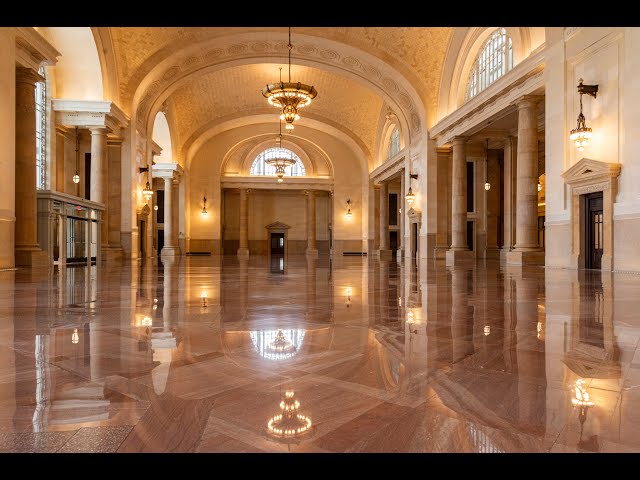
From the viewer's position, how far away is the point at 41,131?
16.8m

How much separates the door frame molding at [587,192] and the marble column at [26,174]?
1317 centimetres

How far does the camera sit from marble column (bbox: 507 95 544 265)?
1384cm

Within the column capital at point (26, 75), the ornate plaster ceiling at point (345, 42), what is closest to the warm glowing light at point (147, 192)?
the ornate plaster ceiling at point (345, 42)

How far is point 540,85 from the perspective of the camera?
13203mm

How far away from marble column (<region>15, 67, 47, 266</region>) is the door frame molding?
43.2 feet

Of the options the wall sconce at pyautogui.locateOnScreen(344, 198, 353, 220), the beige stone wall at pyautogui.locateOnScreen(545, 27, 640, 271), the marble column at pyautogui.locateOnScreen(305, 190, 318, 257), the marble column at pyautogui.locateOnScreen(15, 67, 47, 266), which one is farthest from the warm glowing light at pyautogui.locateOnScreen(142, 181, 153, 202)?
the wall sconce at pyautogui.locateOnScreen(344, 198, 353, 220)

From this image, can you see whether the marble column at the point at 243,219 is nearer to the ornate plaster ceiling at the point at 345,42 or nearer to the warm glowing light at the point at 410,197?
the warm glowing light at the point at 410,197

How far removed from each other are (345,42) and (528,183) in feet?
32.4

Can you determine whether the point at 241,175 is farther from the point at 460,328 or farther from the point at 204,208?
the point at 460,328

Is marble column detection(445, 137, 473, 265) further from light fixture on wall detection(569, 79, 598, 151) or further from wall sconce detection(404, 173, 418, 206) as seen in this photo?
light fixture on wall detection(569, 79, 598, 151)

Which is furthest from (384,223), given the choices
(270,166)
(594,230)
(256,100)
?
(594,230)

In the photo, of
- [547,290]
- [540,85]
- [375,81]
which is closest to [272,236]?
[375,81]
